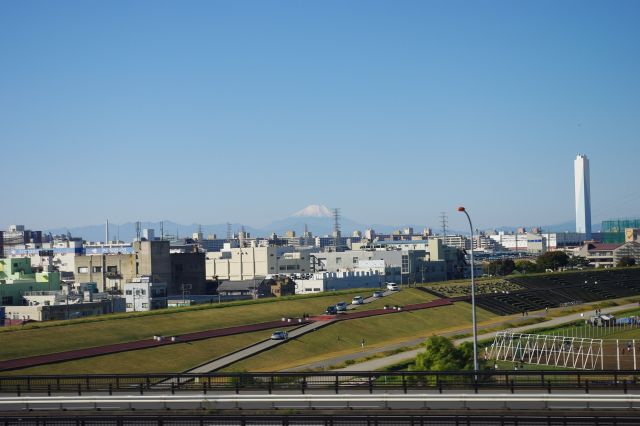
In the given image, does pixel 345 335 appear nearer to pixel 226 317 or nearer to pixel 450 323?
pixel 226 317

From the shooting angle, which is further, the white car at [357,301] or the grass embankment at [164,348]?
the white car at [357,301]

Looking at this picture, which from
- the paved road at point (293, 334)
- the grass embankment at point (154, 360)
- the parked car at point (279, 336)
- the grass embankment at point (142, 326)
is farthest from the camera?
the parked car at point (279, 336)

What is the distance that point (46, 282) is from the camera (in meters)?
114

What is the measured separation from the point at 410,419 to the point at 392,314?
68.1 metres

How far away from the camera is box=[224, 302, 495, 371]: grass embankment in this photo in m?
64.1

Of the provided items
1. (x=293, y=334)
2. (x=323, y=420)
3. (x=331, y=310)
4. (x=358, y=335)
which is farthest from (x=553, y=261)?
(x=323, y=420)

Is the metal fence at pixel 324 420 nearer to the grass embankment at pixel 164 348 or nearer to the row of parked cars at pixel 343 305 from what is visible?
the grass embankment at pixel 164 348

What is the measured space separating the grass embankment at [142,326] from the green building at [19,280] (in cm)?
2845

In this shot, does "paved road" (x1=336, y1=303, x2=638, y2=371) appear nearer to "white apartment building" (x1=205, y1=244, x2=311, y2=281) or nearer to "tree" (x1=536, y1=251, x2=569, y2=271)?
"tree" (x1=536, y1=251, x2=569, y2=271)

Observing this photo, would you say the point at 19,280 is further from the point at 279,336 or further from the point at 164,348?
the point at 279,336

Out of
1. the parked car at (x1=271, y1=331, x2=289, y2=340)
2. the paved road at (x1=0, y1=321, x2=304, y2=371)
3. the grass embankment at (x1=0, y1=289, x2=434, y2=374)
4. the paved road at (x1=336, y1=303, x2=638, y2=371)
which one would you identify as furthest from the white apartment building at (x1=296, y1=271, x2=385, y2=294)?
the parked car at (x1=271, y1=331, x2=289, y2=340)

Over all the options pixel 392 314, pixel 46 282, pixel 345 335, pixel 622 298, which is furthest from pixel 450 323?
pixel 46 282

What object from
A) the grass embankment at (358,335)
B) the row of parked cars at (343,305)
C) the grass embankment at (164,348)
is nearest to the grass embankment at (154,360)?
the grass embankment at (164,348)

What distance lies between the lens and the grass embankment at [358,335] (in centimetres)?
6414
